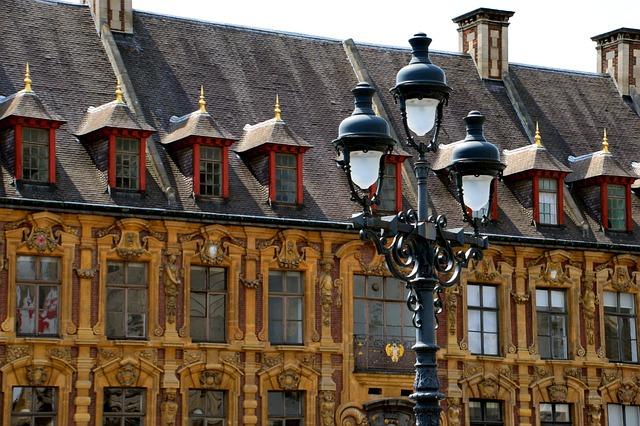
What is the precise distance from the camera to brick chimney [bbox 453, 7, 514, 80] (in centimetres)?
4366

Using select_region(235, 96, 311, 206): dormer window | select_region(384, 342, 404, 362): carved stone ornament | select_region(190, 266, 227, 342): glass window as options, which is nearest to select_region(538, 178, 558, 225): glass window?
select_region(384, 342, 404, 362): carved stone ornament

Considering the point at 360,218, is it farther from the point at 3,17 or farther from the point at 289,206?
the point at 3,17

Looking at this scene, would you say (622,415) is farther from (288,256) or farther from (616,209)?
(288,256)

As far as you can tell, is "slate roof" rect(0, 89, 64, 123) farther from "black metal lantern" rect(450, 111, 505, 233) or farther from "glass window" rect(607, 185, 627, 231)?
"black metal lantern" rect(450, 111, 505, 233)

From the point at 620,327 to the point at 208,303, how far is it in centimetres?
1065

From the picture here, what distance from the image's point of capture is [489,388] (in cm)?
3772

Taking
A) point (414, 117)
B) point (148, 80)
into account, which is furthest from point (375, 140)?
point (148, 80)

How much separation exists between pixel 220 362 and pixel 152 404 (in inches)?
69.1

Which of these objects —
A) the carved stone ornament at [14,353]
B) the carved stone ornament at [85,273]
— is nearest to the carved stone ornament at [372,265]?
the carved stone ornament at [85,273]

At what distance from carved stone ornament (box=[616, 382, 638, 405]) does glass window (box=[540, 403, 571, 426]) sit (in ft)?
4.44

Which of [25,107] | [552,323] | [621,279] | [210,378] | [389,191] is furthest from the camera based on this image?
[621,279]

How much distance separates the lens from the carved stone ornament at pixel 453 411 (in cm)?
3709

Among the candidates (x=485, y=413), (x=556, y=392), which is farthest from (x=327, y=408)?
(x=556, y=392)

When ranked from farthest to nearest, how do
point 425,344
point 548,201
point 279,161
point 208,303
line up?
point 548,201 → point 279,161 → point 208,303 → point 425,344
